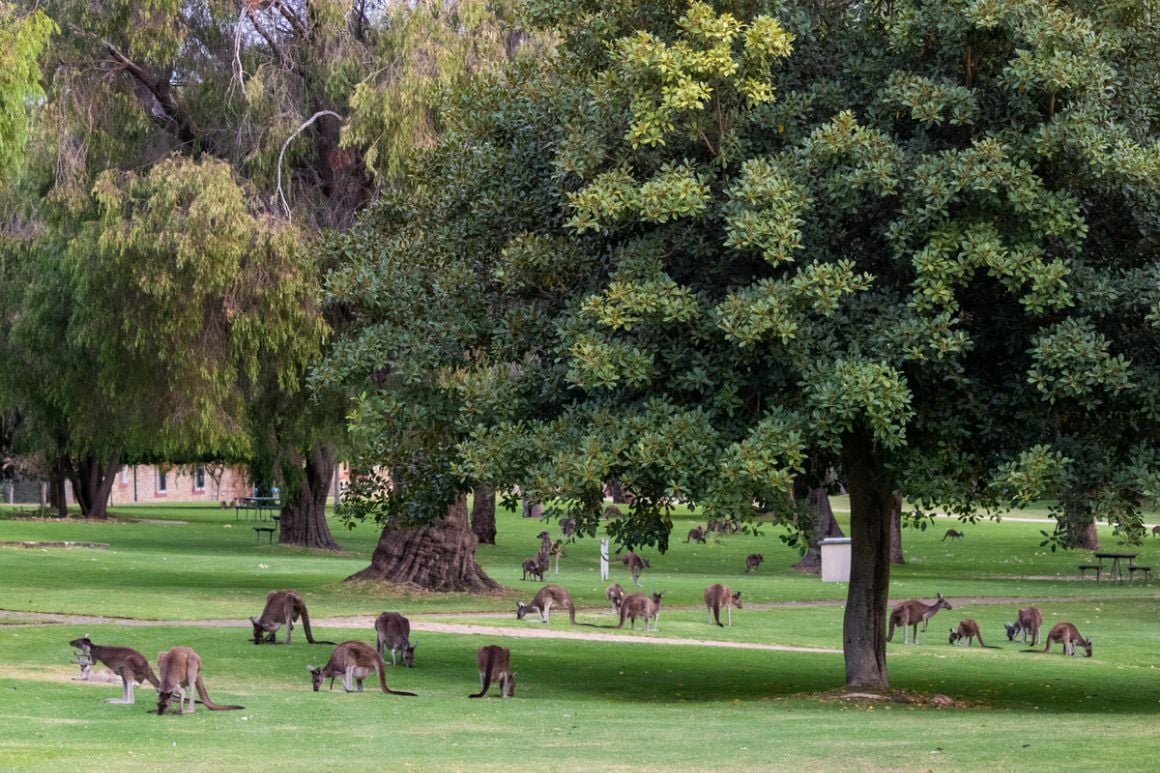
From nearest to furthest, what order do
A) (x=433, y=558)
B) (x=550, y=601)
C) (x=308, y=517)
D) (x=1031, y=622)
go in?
1. (x=1031, y=622)
2. (x=550, y=601)
3. (x=433, y=558)
4. (x=308, y=517)

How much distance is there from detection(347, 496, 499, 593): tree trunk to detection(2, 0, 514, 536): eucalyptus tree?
3054 millimetres

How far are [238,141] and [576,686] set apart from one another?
14954 mm

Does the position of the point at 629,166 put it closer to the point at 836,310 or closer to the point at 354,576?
the point at 836,310

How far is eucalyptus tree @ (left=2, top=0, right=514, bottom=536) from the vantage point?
100 ft

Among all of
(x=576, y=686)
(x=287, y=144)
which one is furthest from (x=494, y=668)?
(x=287, y=144)

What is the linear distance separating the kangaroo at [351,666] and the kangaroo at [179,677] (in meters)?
2.25

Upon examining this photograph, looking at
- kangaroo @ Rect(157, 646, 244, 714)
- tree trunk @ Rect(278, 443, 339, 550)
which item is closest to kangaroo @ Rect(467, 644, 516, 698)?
kangaroo @ Rect(157, 646, 244, 714)

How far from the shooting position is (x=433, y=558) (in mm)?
35406

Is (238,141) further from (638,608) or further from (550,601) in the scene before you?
(638,608)

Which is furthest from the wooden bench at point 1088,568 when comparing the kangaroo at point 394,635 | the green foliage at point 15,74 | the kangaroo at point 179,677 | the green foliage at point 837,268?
the kangaroo at point 179,677

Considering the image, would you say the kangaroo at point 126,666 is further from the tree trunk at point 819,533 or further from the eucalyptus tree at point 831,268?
the tree trunk at point 819,533

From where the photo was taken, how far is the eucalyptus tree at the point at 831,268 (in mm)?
16797

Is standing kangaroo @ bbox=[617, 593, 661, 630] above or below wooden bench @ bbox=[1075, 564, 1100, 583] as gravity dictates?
below

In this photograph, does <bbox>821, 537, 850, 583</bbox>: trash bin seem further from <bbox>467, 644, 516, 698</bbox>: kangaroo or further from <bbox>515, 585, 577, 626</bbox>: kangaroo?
<bbox>467, 644, 516, 698</bbox>: kangaroo
